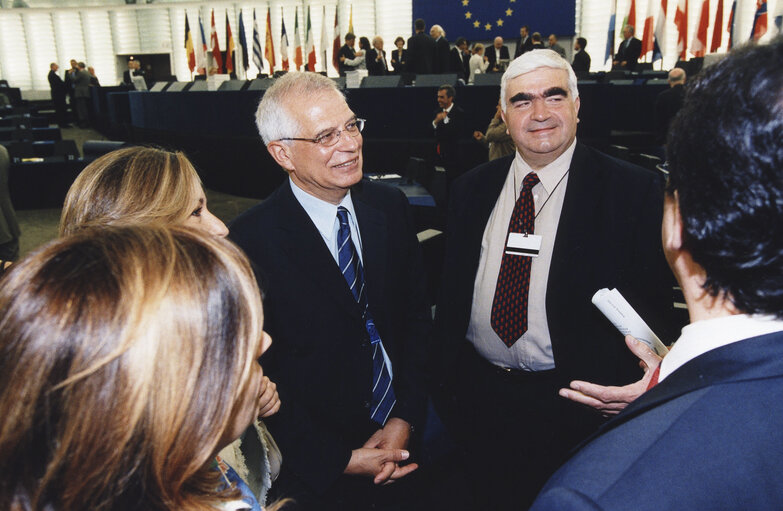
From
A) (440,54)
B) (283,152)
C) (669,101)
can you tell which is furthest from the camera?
(440,54)

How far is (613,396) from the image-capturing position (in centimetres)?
112

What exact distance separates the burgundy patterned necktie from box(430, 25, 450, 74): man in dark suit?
8246mm

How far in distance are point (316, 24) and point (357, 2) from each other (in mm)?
1899

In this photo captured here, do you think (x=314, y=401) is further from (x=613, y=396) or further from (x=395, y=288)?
(x=613, y=396)

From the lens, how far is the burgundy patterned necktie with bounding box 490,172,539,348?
5.72ft

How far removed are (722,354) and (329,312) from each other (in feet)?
3.47

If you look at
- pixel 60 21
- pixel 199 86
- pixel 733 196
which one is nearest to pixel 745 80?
pixel 733 196

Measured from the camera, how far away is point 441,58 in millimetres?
9484

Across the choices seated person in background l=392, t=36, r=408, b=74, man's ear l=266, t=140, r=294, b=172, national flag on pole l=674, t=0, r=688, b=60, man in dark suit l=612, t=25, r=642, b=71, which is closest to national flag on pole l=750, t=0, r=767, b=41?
national flag on pole l=674, t=0, r=688, b=60

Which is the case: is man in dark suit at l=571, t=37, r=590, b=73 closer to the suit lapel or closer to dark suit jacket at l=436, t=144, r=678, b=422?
dark suit jacket at l=436, t=144, r=678, b=422

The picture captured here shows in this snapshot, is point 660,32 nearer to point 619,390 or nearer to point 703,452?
point 619,390

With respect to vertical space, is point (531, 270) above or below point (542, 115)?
below

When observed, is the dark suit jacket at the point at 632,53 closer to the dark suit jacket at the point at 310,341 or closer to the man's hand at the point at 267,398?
the dark suit jacket at the point at 310,341

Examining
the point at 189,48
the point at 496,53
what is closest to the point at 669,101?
the point at 496,53
